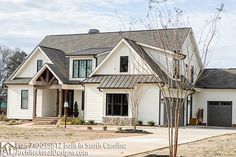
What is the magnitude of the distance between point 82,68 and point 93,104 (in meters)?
4.46

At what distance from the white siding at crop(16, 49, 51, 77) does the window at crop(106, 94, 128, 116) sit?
901 cm

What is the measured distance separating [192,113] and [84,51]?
38.0 feet

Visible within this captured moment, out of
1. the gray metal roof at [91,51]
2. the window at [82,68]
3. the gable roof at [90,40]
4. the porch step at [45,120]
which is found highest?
the gable roof at [90,40]

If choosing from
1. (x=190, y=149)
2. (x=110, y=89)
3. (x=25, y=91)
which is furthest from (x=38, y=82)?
(x=190, y=149)

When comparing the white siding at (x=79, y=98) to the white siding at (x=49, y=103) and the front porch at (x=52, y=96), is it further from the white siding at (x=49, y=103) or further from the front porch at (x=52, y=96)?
the white siding at (x=49, y=103)

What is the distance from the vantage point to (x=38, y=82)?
42812mm

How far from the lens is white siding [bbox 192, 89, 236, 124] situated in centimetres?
4241

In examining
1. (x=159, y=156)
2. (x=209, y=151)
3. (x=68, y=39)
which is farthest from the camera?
(x=68, y=39)

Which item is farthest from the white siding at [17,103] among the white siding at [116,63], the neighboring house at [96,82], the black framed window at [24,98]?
the white siding at [116,63]

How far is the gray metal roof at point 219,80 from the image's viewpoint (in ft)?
142

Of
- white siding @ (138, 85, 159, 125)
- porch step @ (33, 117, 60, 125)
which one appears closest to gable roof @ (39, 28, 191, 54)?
white siding @ (138, 85, 159, 125)

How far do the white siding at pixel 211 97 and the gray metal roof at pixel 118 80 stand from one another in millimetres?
8406

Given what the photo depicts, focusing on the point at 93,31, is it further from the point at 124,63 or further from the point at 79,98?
the point at 124,63

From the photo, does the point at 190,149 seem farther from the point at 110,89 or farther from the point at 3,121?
the point at 3,121
